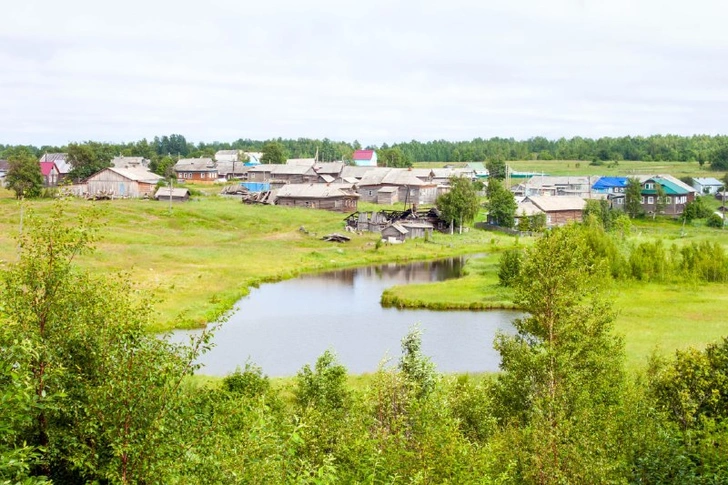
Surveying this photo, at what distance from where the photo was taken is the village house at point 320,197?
274ft

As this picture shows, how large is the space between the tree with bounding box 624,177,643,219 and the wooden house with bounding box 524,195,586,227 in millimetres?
5640

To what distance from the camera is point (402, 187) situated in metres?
90.5

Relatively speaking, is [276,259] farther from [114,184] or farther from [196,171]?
[196,171]

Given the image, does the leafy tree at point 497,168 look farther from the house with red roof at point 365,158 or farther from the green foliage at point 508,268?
the green foliage at point 508,268

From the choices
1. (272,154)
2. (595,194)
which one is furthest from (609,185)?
(272,154)

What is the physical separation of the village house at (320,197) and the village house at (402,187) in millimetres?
6546

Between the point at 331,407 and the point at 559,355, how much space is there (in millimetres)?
5734

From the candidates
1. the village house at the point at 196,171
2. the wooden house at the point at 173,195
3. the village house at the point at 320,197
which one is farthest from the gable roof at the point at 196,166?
the village house at the point at 320,197

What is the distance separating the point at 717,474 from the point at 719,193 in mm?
95939

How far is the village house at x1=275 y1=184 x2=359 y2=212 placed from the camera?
274 ft

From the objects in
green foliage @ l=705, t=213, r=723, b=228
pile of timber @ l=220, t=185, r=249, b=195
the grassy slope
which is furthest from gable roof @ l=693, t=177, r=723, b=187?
pile of timber @ l=220, t=185, r=249, b=195

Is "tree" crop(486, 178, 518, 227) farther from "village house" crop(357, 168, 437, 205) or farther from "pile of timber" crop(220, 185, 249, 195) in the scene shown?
"pile of timber" crop(220, 185, 249, 195)

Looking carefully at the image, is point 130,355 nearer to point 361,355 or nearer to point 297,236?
point 361,355

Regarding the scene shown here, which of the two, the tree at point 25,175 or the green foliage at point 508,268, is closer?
the green foliage at point 508,268
